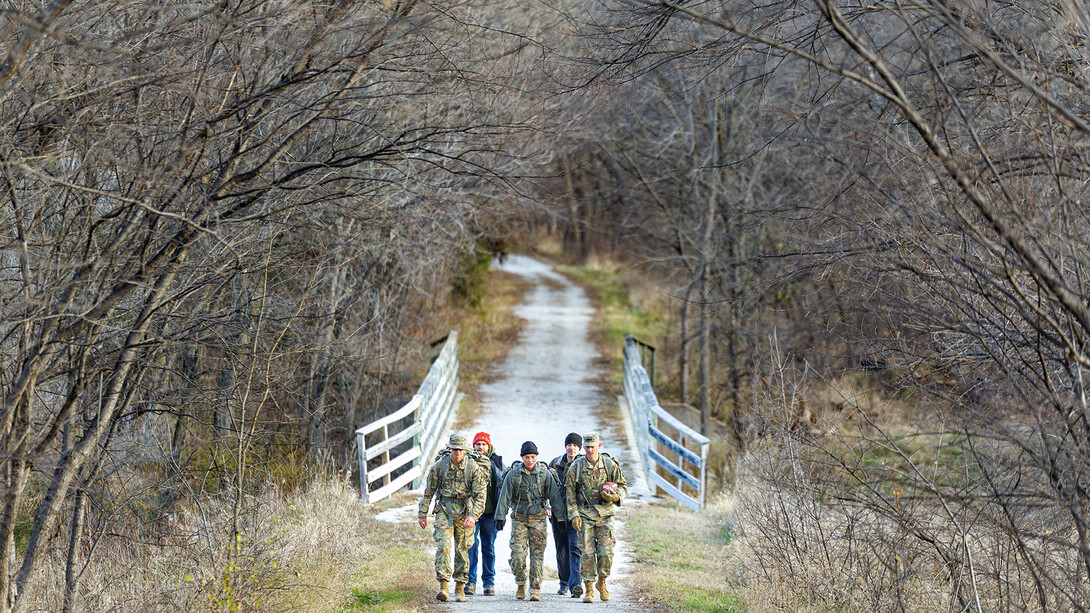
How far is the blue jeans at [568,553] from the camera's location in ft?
29.2

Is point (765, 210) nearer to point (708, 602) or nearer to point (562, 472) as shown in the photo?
point (562, 472)

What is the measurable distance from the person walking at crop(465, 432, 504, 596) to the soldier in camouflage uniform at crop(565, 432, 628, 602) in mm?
661

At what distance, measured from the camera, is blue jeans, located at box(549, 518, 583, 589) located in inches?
351

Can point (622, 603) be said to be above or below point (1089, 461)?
below

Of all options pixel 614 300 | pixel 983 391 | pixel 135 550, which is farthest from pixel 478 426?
pixel 614 300

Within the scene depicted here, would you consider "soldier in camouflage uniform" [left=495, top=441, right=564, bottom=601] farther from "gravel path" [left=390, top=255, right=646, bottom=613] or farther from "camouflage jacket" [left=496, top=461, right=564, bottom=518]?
"gravel path" [left=390, top=255, right=646, bottom=613]

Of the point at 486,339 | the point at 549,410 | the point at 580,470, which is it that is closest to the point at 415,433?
the point at 580,470

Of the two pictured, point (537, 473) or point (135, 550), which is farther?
point (135, 550)

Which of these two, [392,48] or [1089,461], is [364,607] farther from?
[1089,461]

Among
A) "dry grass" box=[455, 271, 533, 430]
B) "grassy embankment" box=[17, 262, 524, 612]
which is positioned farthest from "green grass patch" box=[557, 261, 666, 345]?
"grassy embankment" box=[17, 262, 524, 612]

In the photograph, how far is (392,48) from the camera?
686cm

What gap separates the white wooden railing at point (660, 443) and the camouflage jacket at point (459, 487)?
4.84m

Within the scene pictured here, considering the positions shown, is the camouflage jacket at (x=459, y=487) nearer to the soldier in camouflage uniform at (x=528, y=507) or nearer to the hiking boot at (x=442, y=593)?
the soldier in camouflage uniform at (x=528, y=507)

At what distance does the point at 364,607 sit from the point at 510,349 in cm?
1803
